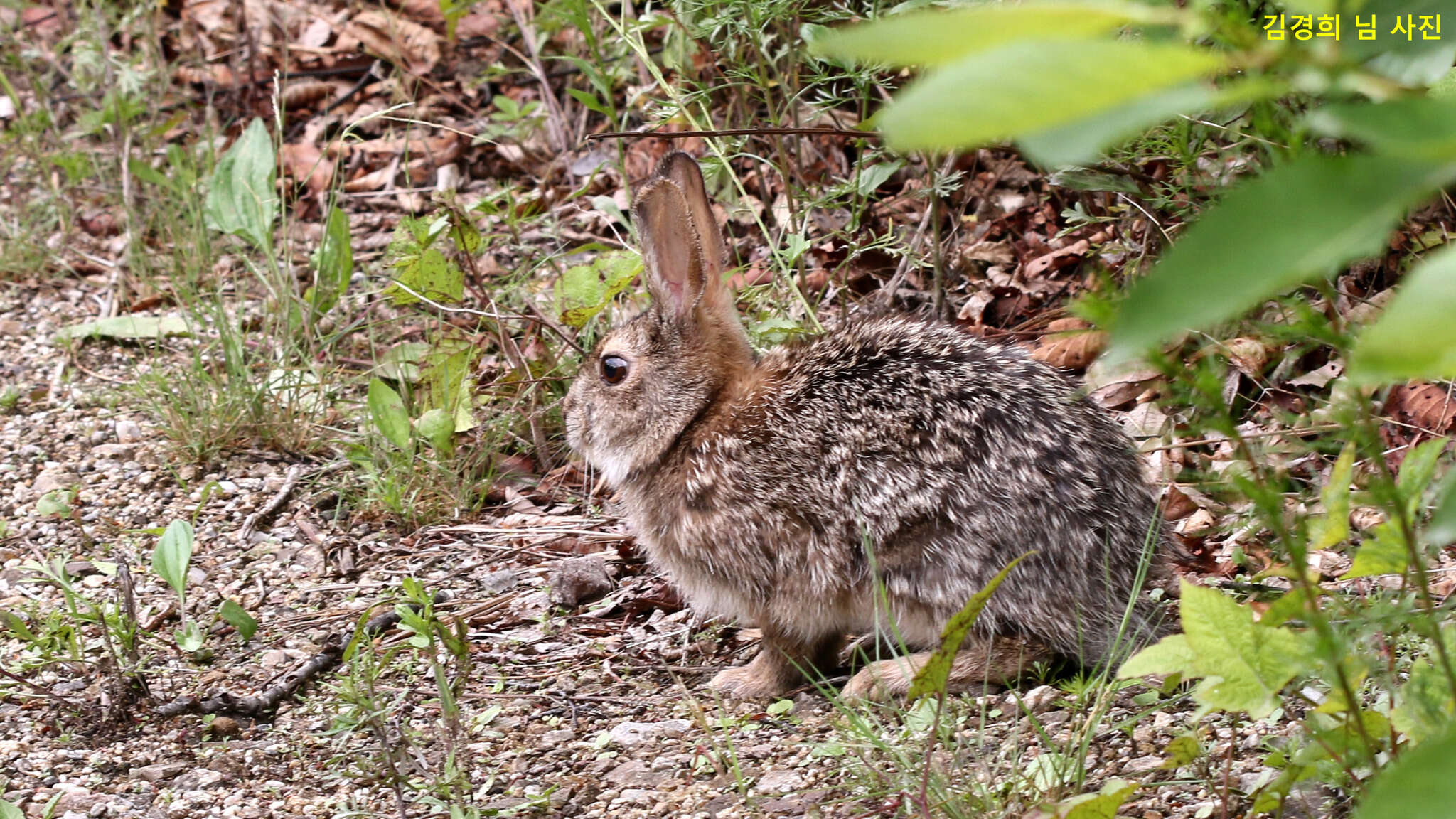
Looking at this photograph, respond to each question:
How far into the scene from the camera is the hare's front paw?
387cm

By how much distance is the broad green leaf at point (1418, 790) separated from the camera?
105 cm

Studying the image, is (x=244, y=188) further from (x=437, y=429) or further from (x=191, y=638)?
(x=191, y=638)

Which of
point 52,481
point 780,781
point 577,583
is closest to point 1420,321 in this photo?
point 780,781

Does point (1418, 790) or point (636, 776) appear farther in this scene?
point (636, 776)

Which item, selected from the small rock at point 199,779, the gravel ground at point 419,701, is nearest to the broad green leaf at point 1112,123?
the gravel ground at point 419,701

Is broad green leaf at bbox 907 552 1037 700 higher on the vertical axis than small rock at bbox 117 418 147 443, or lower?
higher

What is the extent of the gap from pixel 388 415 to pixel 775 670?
5.81ft

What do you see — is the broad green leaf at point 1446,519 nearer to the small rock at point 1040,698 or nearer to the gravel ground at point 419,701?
the gravel ground at point 419,701

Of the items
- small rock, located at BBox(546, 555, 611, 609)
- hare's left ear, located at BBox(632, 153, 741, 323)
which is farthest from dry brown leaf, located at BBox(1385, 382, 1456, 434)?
small rock, located at BBox(546, 555, 611, 609)

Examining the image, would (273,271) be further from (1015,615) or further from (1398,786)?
(1398,786)

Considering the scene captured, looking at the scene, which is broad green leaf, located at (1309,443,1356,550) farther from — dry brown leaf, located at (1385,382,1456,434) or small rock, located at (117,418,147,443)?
small rock, located at (117,418,147,443)

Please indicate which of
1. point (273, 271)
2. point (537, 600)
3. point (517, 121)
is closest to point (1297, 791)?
point (537, 600)

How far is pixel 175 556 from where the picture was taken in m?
4.12

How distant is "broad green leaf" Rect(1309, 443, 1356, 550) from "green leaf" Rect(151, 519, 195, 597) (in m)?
3.13
